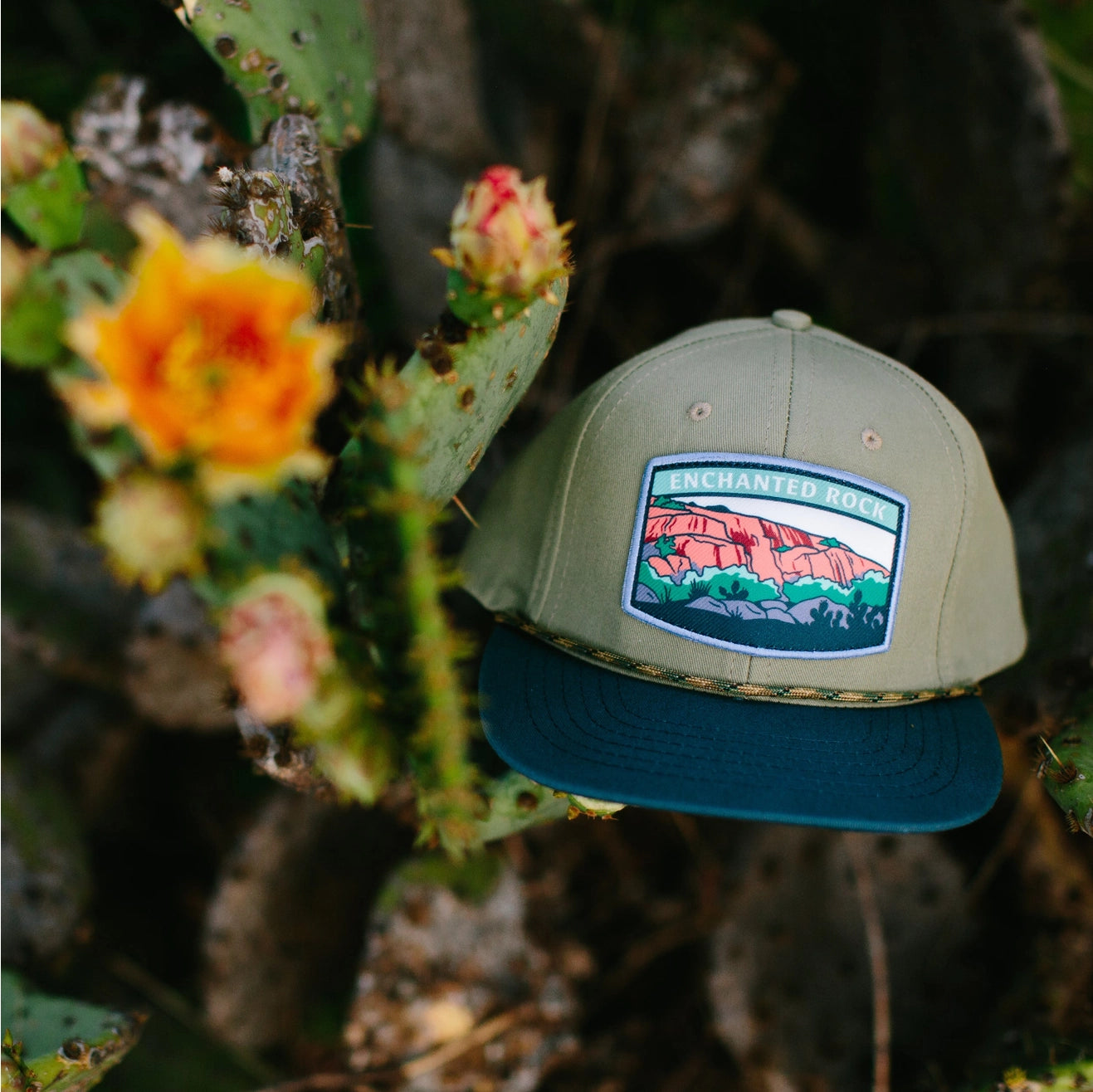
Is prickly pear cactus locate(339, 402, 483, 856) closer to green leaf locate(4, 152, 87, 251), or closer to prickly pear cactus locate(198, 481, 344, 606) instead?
prickly pear cactus locate(198, 481, 344, 606)

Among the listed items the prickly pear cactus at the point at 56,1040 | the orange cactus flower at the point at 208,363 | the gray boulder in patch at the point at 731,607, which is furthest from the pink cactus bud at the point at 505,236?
the prickly pear cactus at the point at 56,1040

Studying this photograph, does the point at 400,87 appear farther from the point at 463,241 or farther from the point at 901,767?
the point at 901,767

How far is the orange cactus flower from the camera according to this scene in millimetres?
463

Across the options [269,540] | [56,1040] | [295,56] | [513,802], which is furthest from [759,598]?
[56,1040]

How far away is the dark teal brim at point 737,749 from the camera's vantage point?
766 millimetres

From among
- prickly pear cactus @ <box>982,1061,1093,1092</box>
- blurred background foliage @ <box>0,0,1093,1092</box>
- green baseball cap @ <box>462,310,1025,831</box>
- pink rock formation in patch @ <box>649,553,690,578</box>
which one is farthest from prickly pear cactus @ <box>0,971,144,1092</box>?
prickly pear cactus @ <box>982,1061,1093,1092</box>

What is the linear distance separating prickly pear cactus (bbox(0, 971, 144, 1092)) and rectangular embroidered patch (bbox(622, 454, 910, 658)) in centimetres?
82

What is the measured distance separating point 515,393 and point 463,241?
0.30 meters

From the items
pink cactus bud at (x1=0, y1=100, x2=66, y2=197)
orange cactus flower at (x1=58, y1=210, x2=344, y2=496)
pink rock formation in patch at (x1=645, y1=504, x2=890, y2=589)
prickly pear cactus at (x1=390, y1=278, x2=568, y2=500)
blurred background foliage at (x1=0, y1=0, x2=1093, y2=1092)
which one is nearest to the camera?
orange cactus flower at (x1=58, y1=210, x2=344, y2=496)

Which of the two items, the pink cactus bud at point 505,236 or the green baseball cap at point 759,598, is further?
the green baseball cap at point 759,598

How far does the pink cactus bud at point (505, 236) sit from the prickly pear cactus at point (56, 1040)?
0.97 m

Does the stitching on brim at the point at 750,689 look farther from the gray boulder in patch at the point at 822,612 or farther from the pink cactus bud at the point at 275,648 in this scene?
the pink cactus bud at the point at 275,648

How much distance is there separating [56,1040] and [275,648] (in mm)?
847

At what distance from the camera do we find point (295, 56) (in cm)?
100
